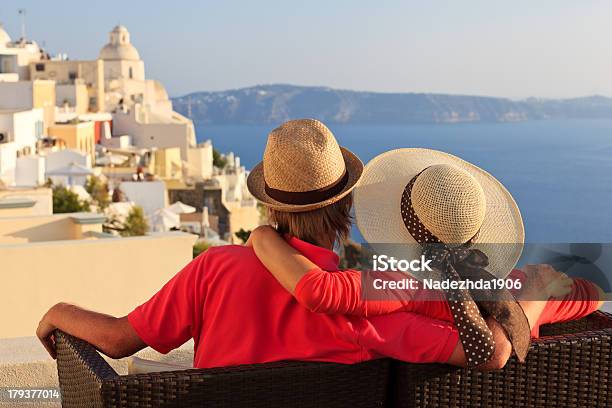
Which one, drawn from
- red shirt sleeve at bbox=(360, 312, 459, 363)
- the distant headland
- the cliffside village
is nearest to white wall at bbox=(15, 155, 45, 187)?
the cliffside village

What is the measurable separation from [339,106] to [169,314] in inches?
5980

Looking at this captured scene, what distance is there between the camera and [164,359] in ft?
9.09

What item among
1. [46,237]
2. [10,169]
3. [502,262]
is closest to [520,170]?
[10,169]

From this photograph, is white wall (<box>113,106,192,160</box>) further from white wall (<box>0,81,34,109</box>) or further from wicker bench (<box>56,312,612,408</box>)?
wicker bench (<box>56,312,612,408</box>)

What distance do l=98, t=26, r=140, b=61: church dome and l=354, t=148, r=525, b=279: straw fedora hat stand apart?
3234 inches

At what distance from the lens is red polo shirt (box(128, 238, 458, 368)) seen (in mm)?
1818

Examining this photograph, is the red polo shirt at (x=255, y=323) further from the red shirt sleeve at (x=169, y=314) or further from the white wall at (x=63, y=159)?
the white wall at (x=63, y=159)

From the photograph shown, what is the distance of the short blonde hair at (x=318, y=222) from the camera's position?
1908 mm

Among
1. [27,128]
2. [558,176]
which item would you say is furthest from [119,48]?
[27,128]

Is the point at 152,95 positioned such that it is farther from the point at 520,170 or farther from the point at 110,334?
the point at 110,334

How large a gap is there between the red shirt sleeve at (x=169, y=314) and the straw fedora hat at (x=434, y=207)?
1.15 ft

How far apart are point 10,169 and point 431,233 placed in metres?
33.2

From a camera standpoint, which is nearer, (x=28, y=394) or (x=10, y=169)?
(x=28, y=394)

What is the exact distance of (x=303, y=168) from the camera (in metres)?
1.91
